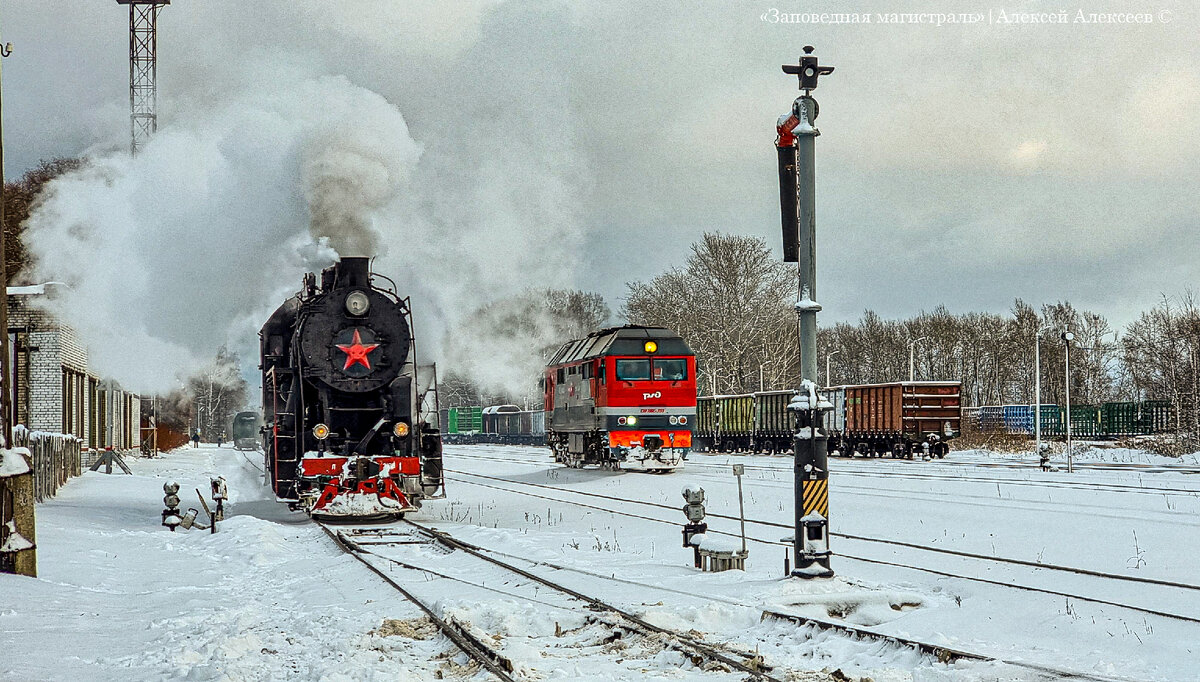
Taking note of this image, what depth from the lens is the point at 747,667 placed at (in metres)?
6.77

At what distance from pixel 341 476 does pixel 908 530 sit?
8.14 meters

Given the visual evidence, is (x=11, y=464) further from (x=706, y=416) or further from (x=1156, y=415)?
(x=1156, y=415)

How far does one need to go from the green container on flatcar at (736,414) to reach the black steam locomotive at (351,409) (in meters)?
31.2

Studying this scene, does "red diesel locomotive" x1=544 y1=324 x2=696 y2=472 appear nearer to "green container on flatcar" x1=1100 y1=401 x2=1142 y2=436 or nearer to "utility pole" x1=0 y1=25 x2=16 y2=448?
"utility pole" x1=0 y1=25 x2=16 y2=448

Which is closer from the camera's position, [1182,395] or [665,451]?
[665,451]

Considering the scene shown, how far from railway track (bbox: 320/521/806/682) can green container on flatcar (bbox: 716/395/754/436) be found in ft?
110

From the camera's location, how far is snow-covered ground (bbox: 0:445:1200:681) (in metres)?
7.16

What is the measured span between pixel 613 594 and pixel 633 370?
18.0m

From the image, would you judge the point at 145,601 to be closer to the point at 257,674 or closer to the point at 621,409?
the point at 257,674

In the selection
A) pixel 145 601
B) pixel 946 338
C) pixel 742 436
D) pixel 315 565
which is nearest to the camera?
pixel 145 601

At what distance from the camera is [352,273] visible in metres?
16.8

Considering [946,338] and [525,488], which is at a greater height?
[946,338]

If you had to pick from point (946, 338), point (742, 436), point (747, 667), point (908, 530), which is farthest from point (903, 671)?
point (946, 338)

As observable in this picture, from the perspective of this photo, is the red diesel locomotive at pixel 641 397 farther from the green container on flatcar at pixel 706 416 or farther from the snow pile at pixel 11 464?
the green container on flatcar at pixel 706 416
